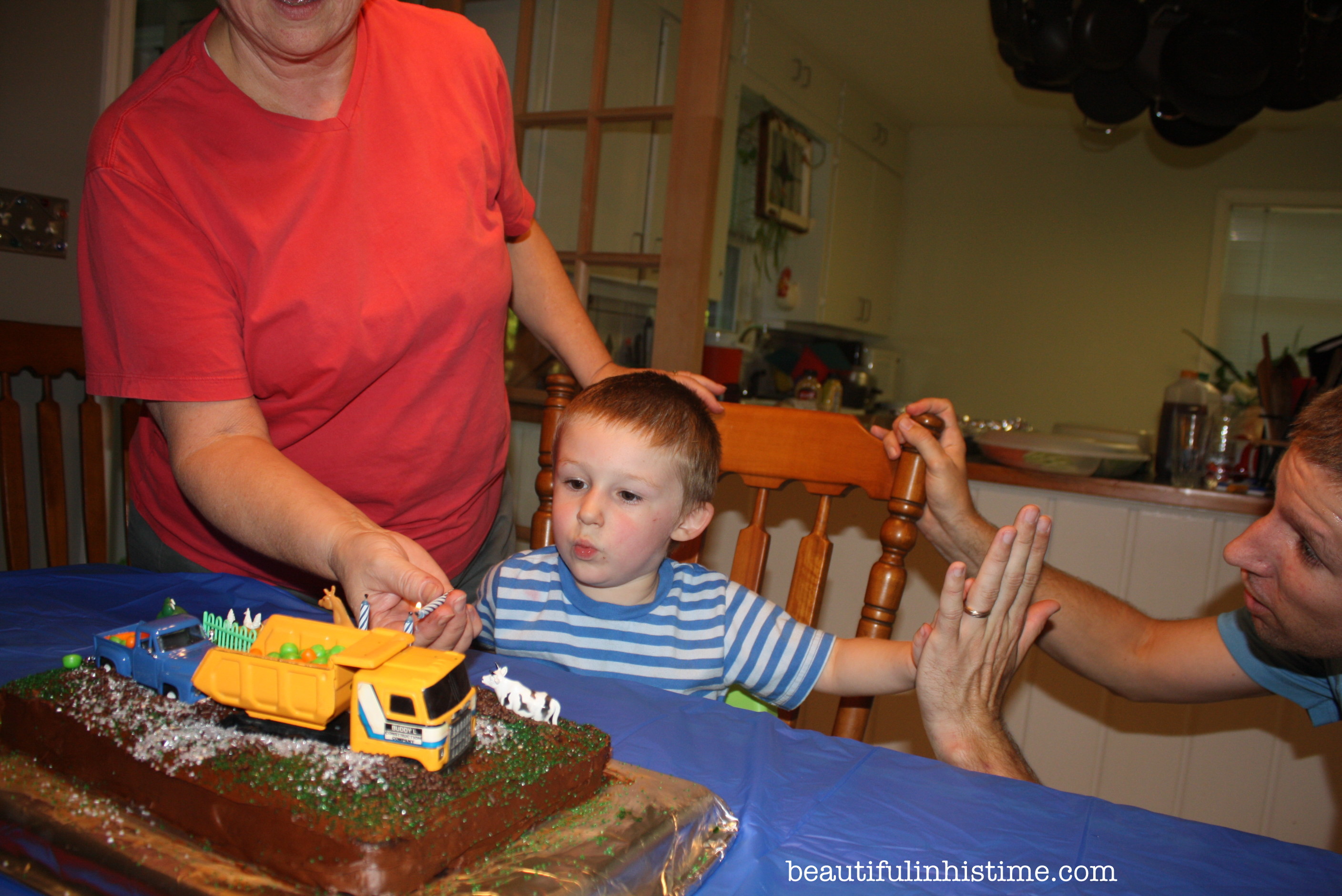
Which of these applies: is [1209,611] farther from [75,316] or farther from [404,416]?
[75,316]

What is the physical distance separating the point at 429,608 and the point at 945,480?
695 mm

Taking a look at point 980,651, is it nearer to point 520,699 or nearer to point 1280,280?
point 520,699

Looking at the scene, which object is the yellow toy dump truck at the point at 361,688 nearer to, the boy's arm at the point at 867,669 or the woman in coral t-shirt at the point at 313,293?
the woman in coral t-shirt at the point at 313,293

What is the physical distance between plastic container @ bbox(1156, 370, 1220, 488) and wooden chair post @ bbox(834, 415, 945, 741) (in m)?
1.29

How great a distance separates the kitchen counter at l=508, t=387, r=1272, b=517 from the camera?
1822 millimetres

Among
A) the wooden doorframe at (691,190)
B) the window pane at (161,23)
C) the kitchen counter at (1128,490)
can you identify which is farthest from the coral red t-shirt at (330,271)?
the window pane at (161,23)

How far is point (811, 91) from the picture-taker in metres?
4.57

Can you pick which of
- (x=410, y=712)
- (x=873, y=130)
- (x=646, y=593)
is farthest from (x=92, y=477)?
(x=873, y=130)

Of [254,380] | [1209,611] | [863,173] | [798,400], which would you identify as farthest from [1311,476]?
[863,173]

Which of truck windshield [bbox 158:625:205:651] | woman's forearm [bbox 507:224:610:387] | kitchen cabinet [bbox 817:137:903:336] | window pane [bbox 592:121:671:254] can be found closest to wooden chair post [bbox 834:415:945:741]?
woman's forearm [bbox 507:224:610:387]

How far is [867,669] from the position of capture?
954 millimetres

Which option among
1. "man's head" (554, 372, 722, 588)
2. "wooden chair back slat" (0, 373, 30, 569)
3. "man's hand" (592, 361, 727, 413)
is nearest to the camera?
"man's head" (554, 372, 722, 588)

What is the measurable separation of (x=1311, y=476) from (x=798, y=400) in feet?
10.4

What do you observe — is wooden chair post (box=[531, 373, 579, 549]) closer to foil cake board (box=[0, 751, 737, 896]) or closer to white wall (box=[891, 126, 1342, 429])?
foil cake board (box=[0, 751, 737, 896])
